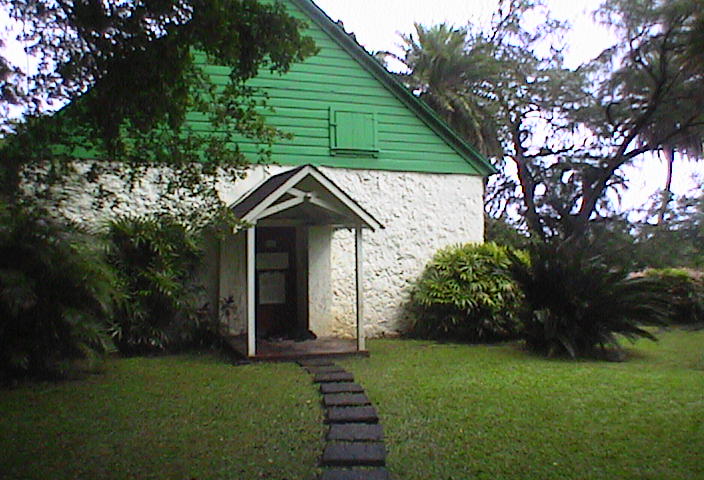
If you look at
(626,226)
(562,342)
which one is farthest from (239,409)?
(626,226)

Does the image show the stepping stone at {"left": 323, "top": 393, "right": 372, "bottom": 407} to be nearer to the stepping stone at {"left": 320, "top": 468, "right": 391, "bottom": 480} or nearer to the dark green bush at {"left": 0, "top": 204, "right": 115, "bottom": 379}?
the stepping stone at {"left": 320, "top": 468, "right": 391, "bottom": 480}

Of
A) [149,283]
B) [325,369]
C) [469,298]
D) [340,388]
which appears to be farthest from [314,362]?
[469,298]

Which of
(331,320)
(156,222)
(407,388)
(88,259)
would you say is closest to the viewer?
(407,388)

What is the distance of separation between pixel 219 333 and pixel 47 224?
13.0ft

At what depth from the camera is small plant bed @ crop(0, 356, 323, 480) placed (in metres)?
4.09

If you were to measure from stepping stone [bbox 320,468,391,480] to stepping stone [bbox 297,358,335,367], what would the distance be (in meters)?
4.00

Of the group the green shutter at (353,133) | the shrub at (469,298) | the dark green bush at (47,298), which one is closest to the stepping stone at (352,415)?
the dark green bush at (47,298)

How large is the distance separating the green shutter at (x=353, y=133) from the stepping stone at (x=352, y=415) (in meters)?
6.63

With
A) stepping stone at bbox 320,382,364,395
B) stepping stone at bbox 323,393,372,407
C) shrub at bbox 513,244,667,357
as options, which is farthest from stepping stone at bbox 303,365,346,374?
shrub at bbox 513,244,667,357

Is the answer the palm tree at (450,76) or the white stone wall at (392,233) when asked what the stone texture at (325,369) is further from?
the palm tree at (450,76)

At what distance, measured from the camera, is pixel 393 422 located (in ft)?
16.9

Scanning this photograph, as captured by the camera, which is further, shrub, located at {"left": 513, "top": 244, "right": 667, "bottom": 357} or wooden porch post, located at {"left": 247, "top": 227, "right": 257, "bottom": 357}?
shrub, located at {"left": 513, "top": 244, "right": 667, "bottom": 357}

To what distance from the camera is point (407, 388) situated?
6.55 m

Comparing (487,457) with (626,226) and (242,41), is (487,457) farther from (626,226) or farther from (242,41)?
(626,226)
